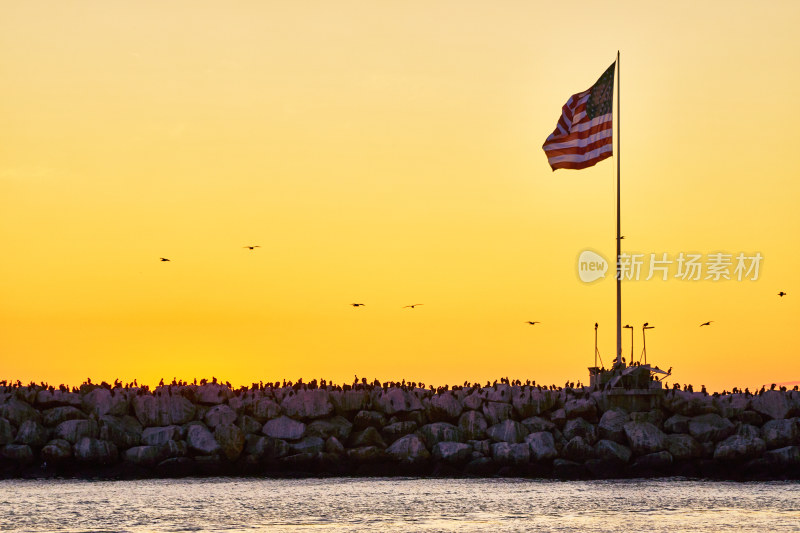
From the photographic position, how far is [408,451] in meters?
45.8

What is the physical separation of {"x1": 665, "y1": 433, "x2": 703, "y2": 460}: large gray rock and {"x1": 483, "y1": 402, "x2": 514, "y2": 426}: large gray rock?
5.73m

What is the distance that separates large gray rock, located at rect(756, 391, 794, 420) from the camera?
158ft

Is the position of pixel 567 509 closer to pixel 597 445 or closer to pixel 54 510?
pixel 597 445

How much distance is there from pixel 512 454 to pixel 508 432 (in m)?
1.28

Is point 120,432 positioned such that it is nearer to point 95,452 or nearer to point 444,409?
point 95,452

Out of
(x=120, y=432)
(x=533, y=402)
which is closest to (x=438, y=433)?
(x=533, y=402)

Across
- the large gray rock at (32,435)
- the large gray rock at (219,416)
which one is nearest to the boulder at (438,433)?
the large gray rock at (219,416)

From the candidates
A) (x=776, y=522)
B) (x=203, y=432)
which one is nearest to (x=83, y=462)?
(x=203, y=432)

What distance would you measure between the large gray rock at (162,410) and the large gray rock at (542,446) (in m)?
12.2

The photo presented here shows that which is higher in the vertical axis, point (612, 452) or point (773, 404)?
point (773, 404)

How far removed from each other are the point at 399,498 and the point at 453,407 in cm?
859

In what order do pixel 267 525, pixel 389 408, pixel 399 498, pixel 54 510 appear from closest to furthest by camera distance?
pixel 267 525 → pixel 54 510 → pixel 399 498 → pixel 389 408

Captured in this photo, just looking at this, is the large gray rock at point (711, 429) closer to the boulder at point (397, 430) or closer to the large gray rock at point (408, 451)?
the large gray rock at point (408, 451)

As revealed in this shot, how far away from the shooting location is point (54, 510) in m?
37.2
